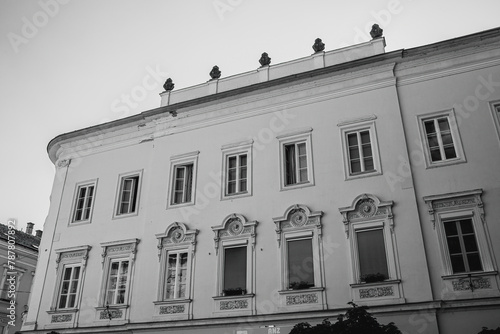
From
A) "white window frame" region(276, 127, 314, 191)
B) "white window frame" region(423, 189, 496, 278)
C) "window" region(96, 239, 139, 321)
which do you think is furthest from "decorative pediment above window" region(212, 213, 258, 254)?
"white window frame" region(423, 189, 496, 278)

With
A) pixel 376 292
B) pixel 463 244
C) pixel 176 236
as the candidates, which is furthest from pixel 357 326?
pixel 176 236

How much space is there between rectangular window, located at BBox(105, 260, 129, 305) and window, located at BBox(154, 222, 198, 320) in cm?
159

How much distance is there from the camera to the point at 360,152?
47.3ft

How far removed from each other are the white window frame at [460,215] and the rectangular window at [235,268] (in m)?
5.89

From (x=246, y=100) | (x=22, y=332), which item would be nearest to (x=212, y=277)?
(x=246, y=100)

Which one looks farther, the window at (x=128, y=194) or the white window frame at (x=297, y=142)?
the window at (x=128, y=194)

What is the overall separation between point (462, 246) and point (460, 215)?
0.86m

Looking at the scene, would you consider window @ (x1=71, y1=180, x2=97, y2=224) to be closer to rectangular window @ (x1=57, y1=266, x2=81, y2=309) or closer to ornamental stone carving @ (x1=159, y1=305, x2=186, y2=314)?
rectangular window @ (x1=57, y1=266, x2=81, y2=309)

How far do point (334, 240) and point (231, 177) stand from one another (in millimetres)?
4586

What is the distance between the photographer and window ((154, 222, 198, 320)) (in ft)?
47.7

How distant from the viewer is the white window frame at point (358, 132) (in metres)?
13.9

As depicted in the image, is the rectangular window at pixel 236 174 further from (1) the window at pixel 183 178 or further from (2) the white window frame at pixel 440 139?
(2) the white window frame at pixel 440 139

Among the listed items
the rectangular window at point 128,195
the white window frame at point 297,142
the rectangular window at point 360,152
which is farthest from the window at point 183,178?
the rectangular window at point 360,152

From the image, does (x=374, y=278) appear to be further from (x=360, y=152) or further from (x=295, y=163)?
(x=295, y=163)
